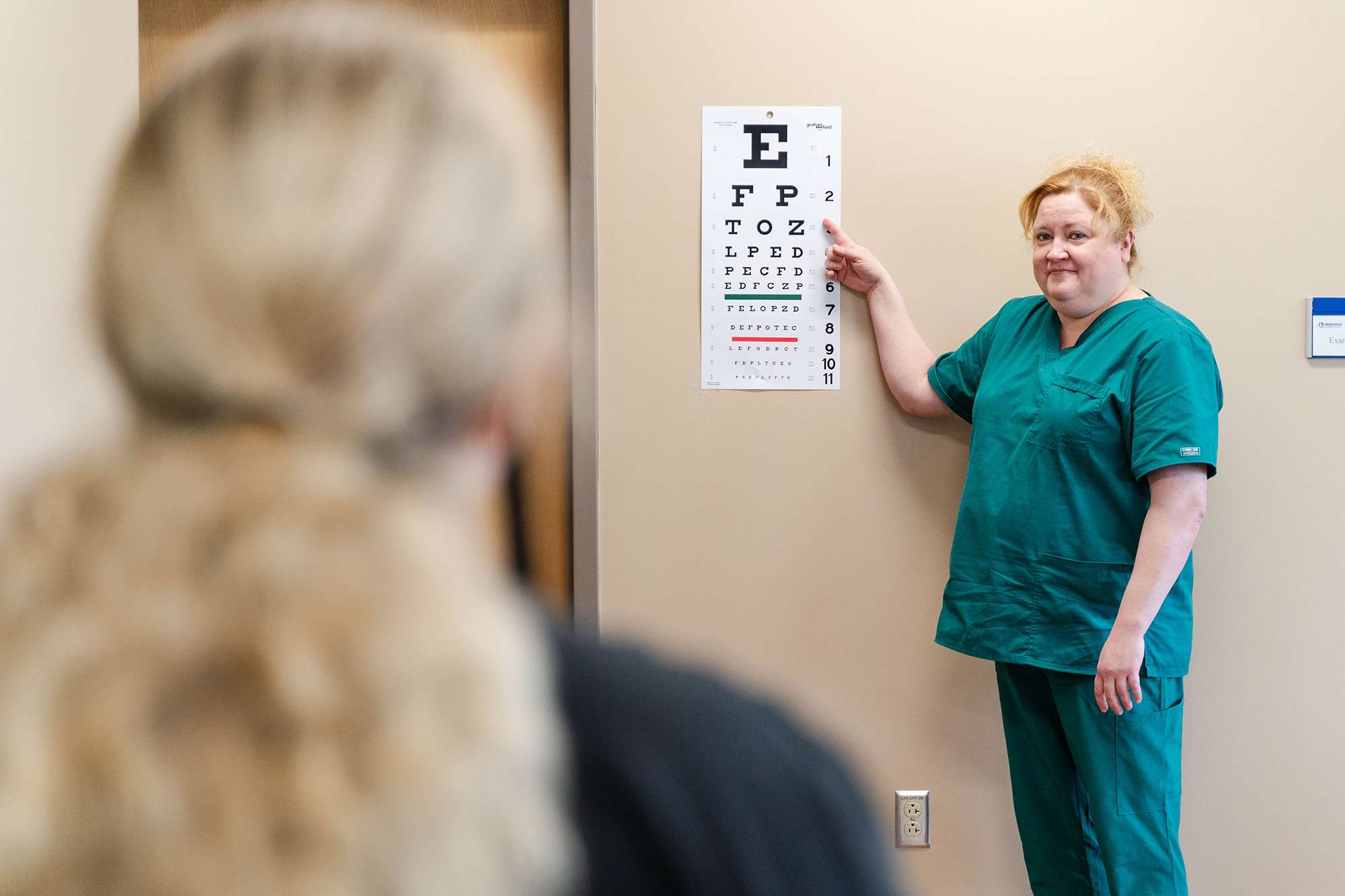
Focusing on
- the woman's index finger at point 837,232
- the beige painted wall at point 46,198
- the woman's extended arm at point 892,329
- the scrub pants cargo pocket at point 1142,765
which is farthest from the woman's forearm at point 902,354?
the beige painted wall at point 46,198

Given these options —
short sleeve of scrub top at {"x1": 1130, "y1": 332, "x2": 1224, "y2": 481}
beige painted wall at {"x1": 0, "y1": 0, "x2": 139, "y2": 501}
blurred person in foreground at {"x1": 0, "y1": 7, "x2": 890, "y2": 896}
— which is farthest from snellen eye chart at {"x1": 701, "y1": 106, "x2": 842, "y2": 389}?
blurred person in foreground at {"x1": 0, "y1": 7, "x2": 890, "y2": 896}

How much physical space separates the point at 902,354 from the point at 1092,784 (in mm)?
883

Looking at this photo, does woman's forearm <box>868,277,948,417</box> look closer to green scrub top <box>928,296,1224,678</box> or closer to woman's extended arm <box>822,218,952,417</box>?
woman's extended arm <box>822,218,952,417</box>

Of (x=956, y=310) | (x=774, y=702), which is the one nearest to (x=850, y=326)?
(x=956, y=310)

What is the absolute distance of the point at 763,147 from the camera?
85.3 inches

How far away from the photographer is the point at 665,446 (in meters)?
2.19

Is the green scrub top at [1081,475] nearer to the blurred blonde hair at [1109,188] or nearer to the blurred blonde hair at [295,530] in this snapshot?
the blurred blonde hair at [1109,188]

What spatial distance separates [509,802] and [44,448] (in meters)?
1.76

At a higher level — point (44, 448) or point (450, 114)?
point (450, 114)

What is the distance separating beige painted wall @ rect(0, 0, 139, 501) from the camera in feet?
5.74

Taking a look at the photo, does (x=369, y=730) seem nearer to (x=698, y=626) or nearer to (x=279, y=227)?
(x=279, y=227)

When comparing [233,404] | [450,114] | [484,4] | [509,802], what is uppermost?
[484,4]

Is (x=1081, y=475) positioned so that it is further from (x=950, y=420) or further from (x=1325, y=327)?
(x=1325, y=327)

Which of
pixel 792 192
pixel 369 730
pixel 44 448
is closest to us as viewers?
pixel 369 730
